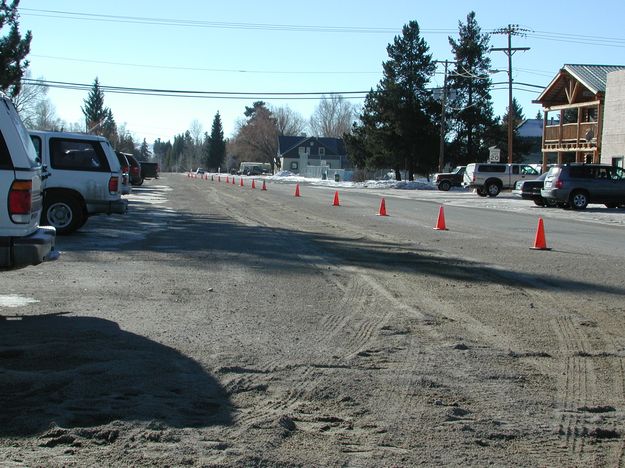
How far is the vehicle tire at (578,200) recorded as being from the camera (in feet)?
99.5

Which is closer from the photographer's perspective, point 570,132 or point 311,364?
point 311,364

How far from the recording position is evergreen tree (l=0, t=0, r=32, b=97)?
2659 centimetres

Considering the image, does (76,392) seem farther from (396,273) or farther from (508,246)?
(508,246)

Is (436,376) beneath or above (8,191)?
beneath

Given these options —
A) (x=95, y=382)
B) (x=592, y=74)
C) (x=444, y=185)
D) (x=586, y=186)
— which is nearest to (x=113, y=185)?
(x=95, y=382)

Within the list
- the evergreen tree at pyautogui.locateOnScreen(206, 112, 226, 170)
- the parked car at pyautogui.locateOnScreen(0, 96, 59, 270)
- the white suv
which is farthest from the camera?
the evergreen tree at pyautogui.locateOnScreen(206, 112, 226, 170)

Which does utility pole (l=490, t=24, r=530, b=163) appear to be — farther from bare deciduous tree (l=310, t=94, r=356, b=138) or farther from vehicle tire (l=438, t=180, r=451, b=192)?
bare deciduous tree (l=310, t=94, r=356, b=138)

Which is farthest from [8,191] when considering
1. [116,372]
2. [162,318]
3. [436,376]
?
[436,376]

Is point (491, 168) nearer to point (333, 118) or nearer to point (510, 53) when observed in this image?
point (510, 53)

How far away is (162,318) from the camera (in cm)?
773

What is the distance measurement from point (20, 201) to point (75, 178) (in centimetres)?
849

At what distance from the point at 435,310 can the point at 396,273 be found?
112 inches

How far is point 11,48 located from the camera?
27.0 meters

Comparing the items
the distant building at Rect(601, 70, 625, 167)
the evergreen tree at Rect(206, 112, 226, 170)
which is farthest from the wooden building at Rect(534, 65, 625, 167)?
the evergreen tree at Rect(206, 112, 226, 170)
